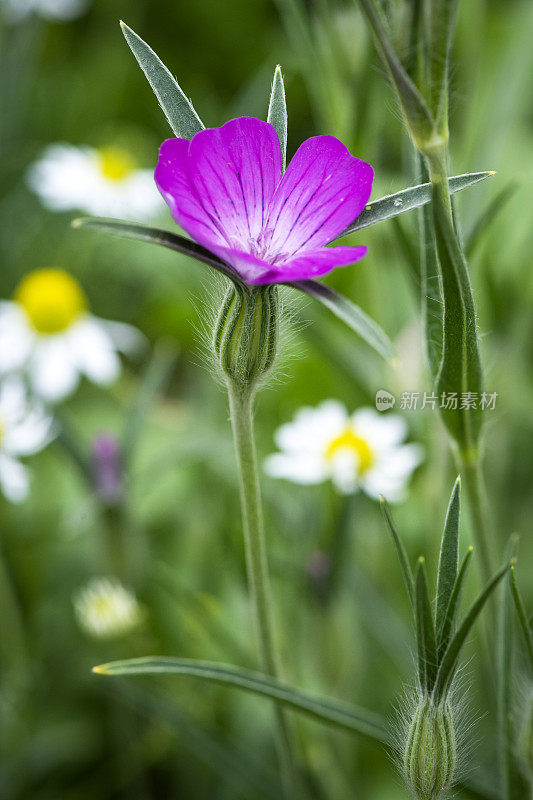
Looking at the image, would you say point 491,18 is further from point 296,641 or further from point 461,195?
point 296,641

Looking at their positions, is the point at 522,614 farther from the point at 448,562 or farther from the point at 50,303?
the point at 50,303

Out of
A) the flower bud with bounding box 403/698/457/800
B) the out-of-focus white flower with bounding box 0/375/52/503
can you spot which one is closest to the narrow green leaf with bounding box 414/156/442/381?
the flower bud with bounding box 403/698/457/800

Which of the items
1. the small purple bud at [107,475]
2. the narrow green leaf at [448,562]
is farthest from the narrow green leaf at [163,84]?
the small purple bud at [107,475]

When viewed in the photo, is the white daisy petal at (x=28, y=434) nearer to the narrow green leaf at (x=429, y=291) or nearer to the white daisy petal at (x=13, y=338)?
the white daisy petal at (x=13, y=338)

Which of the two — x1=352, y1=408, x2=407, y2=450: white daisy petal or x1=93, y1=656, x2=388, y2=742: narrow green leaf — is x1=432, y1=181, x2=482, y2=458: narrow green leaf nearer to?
x1=93, y1=656, x2=388, y2=742: narrow green leaf

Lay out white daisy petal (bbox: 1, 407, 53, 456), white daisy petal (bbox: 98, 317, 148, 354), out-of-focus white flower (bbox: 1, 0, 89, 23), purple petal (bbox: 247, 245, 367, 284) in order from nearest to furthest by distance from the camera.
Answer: purple petal (bbox: 247, 245, 367, 284) → white daisy petal (bbox: 1, 407, 53, 456) → white daisy petal (bbox: 98, 317, 148, 354) → out-of-focus white flower (bbox: 1, 0, 89, 23)
